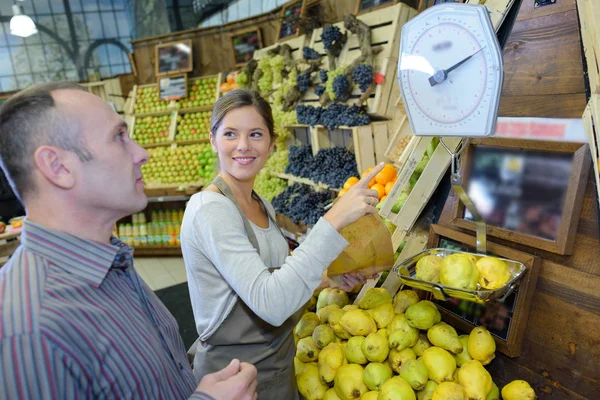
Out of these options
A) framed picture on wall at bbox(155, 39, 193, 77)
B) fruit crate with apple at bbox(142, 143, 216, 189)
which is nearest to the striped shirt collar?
fruit crate with apple at bbox(142, 143, 216, 189)

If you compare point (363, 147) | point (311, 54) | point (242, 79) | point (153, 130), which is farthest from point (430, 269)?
point (153, 130)

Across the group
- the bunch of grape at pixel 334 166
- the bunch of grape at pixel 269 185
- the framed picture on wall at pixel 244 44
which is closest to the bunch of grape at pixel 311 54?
the bunch of grape at pixel 334 166

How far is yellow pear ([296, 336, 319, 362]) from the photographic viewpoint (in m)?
1.50

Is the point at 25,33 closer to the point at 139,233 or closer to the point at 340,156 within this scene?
the point at 139,233

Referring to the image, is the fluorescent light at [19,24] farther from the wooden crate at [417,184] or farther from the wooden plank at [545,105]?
the wooden plank at [545,105]

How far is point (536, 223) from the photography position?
113 cm

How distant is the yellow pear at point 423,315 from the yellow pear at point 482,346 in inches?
5.2

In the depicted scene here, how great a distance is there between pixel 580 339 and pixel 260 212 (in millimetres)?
1078

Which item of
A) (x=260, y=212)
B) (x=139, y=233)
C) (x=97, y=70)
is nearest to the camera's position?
(x=260, y=212)

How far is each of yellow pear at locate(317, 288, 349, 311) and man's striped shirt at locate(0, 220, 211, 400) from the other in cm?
93

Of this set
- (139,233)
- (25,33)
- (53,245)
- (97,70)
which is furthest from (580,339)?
(97,70)

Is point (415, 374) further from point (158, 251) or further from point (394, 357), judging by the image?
point (158, 251)

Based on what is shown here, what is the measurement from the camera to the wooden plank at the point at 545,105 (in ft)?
3.47

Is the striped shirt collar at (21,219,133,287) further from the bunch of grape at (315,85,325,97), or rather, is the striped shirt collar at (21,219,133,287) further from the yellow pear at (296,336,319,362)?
the bunch of grape at (315,85,325,97)
